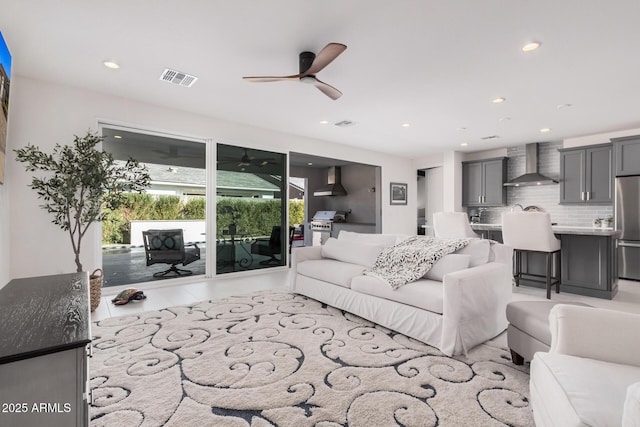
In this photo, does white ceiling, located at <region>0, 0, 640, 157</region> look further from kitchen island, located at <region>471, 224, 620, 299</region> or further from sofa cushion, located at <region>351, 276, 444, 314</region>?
sofa cushion, located at <region>351, 276, 444, 314</region>

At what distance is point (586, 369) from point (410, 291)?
4.45ft

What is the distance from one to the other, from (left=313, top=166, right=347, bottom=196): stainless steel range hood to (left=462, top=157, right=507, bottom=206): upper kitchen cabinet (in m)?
3.34

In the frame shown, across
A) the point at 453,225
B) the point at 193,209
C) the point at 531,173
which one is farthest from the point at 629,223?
the point at 193,209

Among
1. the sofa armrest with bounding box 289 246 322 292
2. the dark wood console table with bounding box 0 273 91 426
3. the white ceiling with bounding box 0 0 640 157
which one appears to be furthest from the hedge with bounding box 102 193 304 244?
the dark wood console table with bounding box 0 273 91 426

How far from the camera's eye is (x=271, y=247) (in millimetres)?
5527

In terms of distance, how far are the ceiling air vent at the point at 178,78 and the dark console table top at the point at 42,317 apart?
2.40m

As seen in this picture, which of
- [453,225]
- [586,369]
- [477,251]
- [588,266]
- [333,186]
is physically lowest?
[588,266]

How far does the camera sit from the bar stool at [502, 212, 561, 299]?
385cm

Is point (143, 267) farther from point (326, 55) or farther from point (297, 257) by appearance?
point (326, 55)

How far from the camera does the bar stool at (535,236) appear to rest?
3.85 meters

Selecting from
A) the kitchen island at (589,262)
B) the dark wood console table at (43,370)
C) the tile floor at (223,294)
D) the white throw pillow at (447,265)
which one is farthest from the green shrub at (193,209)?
the kitchen island at (589,262)

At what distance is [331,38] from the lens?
8.62ft

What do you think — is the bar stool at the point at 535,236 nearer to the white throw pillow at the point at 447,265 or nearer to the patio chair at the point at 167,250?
the white throw pillow at the point at 447,265

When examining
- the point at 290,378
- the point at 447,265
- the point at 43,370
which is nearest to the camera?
the point at 43,370
